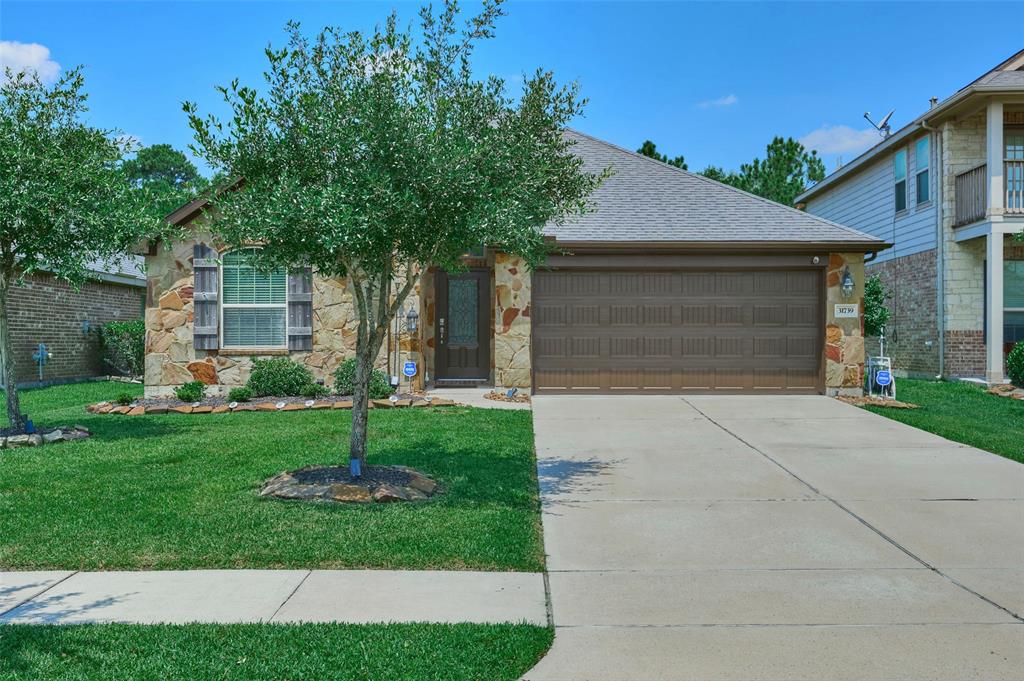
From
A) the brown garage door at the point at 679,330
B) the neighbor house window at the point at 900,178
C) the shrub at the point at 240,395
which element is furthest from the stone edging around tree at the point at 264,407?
the neighbor house window at the point at 900,178

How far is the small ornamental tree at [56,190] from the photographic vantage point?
8625 mm

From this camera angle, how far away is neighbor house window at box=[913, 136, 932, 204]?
17516mm

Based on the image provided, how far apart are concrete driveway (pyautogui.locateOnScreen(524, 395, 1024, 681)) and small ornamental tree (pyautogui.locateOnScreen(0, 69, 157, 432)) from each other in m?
5.71

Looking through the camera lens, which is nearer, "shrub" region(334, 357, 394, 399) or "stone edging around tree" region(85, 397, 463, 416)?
"stone edging around tree" region(85, 397, 463, 416)

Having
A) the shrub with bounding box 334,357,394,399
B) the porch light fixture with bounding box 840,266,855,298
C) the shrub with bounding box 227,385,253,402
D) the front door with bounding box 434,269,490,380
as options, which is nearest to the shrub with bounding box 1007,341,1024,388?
the porch light fixture with bounding box 840,266,855,298

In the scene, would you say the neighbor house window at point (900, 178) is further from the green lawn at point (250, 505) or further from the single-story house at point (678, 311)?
the green lawn at point (250, 505)

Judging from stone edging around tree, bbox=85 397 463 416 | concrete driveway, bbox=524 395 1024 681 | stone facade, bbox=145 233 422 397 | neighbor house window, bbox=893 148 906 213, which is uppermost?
neighbor house window, bbox=893 148 906 213

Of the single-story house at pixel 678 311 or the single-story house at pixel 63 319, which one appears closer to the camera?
the single-story house at pixel 678 311

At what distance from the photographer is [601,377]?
14.2 m

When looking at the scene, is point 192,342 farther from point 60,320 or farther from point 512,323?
point 60,320

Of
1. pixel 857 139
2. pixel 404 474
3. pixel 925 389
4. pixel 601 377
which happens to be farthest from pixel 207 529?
pixel 857 139

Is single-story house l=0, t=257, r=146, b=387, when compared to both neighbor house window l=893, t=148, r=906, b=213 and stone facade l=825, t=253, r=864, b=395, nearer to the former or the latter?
stone facade l=825, t=253, r=864, b=395

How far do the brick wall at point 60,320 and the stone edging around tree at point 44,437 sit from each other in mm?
7134

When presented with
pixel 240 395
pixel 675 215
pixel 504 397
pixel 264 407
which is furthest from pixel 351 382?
pixel 675 215
